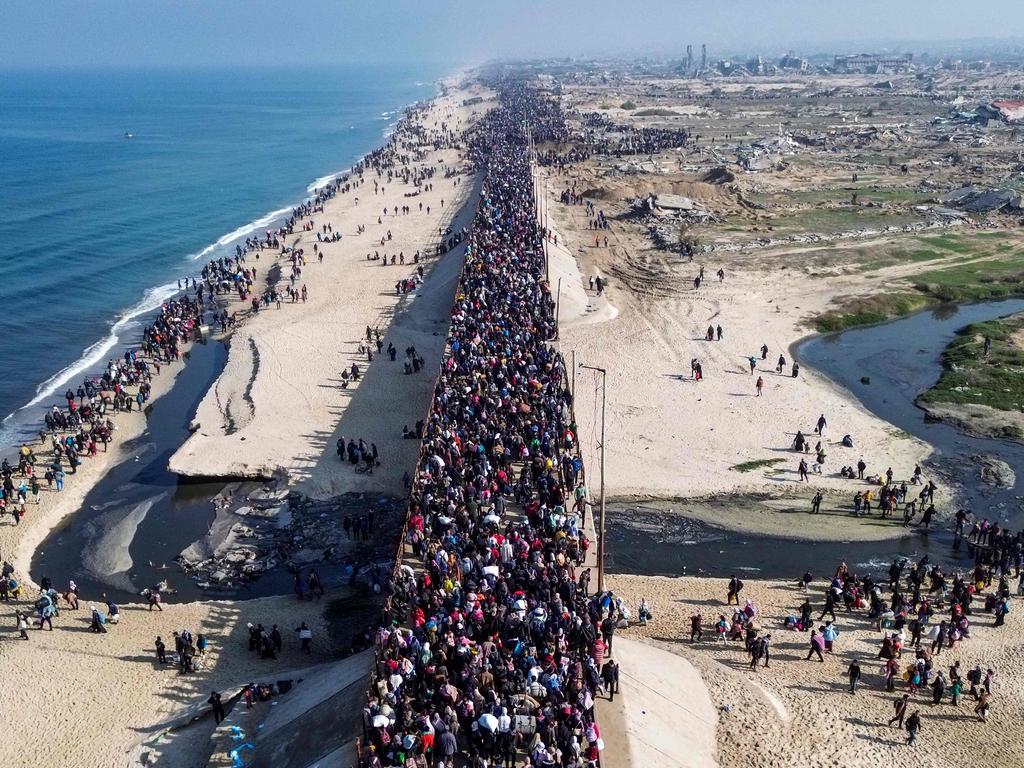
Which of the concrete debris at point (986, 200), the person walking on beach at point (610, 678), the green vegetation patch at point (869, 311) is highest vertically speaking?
the concrete debris at point (986, 200)

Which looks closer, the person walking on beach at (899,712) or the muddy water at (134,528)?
the person walking on beach at (899,712)

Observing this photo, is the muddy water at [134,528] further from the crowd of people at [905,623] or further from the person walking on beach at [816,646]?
the person walking on beach at [816,646]

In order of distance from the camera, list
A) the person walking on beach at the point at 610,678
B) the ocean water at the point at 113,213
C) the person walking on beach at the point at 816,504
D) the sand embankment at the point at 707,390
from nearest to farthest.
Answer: the person walking on beach at the point at 610,678
the person walking on beach at the point at 816,504
the sand embankment at the point at 707,390
the ocean water at the point at 113,213

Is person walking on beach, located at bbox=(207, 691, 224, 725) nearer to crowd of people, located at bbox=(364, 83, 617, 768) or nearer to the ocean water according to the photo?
crowd of people, located at bbox=(364, 83, 617, 768)

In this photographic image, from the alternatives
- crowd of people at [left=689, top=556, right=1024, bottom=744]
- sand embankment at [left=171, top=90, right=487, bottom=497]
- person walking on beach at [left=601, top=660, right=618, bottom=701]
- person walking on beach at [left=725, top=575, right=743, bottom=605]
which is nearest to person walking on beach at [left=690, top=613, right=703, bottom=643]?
crowd of people at [left=689, top=556, right=1024, bottom=744]

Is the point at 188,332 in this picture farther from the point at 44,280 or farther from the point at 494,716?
the point at 494,716

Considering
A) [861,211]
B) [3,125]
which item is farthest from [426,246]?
[3,125]

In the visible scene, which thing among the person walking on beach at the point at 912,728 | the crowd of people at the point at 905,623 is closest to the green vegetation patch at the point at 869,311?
the crowd of people at the point at 905,623
